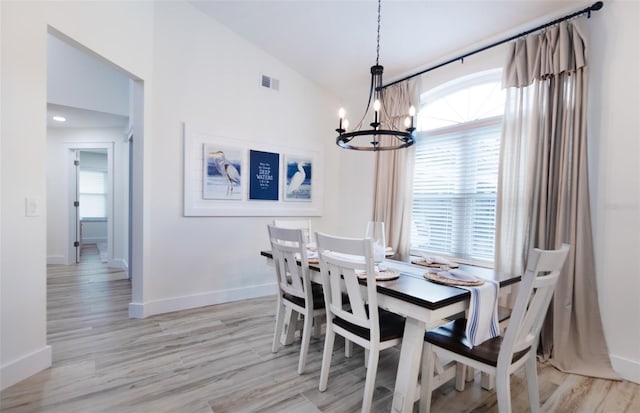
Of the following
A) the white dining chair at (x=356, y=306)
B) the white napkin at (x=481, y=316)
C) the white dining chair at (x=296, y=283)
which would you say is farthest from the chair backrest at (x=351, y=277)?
the white napkin at (x=481, y=316)

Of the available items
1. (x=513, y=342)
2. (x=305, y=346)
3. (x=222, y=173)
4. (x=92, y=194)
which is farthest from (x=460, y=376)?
(x=92, y=194)

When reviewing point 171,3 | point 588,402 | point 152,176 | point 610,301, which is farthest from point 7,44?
point 610,301

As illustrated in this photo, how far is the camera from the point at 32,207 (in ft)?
6.88

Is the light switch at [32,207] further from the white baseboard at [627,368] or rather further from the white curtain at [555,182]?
the white baseboard at [627,368]

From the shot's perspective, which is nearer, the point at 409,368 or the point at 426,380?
the point at 409,368

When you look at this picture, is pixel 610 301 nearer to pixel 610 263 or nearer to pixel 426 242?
pixel 610 263

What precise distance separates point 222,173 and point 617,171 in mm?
3656

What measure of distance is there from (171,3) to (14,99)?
2.01 metres

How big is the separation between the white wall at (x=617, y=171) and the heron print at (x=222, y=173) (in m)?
3.44

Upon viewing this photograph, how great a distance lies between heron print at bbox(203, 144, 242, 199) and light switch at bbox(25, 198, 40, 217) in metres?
1.55

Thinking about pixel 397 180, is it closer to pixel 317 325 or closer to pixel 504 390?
pixel 317 325

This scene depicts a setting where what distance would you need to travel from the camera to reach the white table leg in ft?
5.31

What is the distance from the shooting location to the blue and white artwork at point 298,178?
4.21 m

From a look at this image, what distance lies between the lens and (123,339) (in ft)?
8.71
